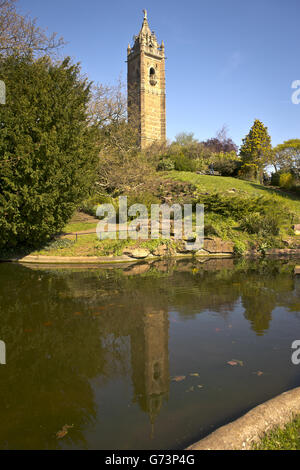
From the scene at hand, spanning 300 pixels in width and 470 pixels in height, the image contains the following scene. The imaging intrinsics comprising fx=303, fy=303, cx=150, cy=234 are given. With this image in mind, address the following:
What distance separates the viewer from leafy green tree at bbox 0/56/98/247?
1076 cm

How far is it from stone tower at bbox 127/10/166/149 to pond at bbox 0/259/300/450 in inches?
2065

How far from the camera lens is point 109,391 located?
12.2 feet

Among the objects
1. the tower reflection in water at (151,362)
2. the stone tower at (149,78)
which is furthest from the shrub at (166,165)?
the stone tower at (149,78)

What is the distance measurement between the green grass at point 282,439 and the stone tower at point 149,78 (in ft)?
186

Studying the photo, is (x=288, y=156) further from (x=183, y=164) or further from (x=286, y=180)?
(x=183, y=164)

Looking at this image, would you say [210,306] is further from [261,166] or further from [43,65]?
[261,166]

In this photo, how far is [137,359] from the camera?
4504mm

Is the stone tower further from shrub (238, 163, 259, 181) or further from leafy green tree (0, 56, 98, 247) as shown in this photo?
leafy green tree (0, 56, 98, 247)

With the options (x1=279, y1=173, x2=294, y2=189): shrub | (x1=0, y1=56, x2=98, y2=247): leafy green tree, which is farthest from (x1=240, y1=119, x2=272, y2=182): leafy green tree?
(x1=0, y1=56, x2=98, y2=247): leafy green tree

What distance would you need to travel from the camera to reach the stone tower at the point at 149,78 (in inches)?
2215

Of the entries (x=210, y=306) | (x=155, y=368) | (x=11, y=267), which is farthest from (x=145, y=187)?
(x=155, y=368)

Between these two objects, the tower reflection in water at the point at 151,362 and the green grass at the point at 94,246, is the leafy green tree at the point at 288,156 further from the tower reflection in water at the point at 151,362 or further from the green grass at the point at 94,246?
the tower reflection in water at the point at 151,362

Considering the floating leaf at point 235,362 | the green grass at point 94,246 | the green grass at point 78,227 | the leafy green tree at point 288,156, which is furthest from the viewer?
the leafy green tree at point 288,156

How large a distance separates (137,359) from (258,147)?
31.1 meters
